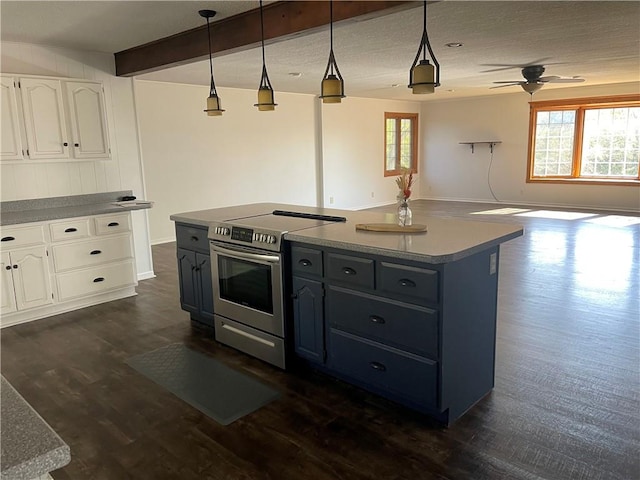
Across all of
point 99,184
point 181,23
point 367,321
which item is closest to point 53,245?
point 99,184

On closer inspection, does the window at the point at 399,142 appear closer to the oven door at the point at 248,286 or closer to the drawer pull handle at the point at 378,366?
the oven door at the point at 248,286

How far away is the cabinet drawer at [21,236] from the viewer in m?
A: 3.85

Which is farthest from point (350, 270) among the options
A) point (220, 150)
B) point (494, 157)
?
point (494, 157)

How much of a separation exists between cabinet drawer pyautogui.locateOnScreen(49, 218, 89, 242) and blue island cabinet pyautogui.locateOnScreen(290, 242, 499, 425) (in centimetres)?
244

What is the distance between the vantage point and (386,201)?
1156 cm

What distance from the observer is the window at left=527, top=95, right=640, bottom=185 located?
30.4 feet

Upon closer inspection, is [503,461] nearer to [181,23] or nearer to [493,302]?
[493,302]

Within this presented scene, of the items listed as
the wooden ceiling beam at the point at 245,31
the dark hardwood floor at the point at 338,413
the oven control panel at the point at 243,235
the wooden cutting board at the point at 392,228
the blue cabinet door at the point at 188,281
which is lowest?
the dark hardwood floor at the point at 338,413

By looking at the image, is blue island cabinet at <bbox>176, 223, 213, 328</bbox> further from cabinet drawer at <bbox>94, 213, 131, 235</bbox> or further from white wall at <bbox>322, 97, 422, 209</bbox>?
white wall at <bbox>322, 97, 422, 209</bbox>

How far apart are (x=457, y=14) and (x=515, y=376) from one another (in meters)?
2.65

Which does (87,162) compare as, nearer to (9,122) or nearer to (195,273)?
(9,122)

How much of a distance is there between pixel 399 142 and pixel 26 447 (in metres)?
11.6

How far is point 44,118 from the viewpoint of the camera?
425cm

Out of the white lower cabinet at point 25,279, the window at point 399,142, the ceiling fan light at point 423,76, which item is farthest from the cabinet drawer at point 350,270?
the window at point 399,142
